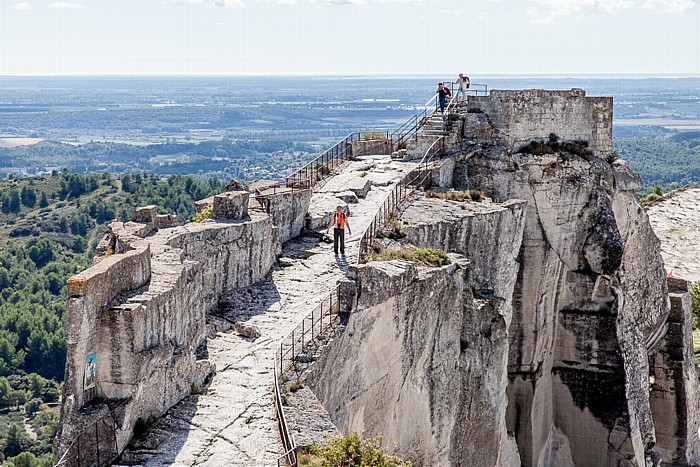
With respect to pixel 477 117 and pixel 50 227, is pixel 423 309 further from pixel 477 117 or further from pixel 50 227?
pixel 50 227

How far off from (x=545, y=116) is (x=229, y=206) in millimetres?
12345

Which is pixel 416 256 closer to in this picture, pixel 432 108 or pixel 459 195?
pixel 459 195

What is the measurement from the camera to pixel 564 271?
99.2 ft

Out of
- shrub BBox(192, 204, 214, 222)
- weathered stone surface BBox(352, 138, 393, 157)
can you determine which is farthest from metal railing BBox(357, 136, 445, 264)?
weathered stone surface BBox(352, 138, 393, 157)

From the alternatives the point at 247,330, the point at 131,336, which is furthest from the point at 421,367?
the point at 131,336

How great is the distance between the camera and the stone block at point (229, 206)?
2197cm

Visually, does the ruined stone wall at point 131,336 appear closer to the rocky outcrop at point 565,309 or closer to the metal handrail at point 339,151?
the metal handrail at point 339,151

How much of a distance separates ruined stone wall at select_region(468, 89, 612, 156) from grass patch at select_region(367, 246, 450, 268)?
27.1 feet

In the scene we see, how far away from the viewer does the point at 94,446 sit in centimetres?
1460

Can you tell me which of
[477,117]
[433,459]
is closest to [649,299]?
[477,117]

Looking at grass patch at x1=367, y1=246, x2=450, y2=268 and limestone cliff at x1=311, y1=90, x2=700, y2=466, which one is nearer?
grass patch at x1=367, y1=246, x2=450, y2=268

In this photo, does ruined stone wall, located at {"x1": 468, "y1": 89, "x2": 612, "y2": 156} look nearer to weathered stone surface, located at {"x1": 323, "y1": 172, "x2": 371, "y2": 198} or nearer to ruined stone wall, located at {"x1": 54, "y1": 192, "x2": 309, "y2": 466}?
weathered stone surface, located at {"x1": 323, "y1": 172, "x2": 371, "y2": 198}

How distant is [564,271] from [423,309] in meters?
10.1

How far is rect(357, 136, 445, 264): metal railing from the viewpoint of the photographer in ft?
74.5
